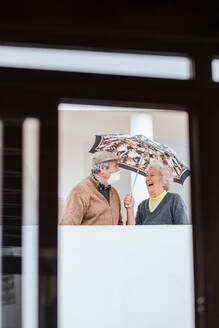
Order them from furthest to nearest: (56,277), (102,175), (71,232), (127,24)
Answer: (102,175), (71,232), (127,24), (56,277)

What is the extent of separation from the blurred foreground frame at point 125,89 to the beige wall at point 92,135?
0.26ft

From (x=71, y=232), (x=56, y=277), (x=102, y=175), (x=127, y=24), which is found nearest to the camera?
(x=56, y=277)

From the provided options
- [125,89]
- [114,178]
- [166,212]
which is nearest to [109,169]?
[114,178]

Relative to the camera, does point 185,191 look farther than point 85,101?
Yes

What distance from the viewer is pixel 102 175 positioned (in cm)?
262

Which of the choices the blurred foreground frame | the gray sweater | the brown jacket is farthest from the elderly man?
the blurred foreground frame

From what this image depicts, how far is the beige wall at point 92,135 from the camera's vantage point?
2227mm

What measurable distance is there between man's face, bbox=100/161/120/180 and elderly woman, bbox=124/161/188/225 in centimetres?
17

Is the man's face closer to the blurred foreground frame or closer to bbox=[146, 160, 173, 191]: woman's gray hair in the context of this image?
bbox=[146, 160, 173, 191]: woman's gray hair

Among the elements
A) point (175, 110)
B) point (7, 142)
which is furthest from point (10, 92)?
point (175, 110)

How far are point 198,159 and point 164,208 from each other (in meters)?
0.54

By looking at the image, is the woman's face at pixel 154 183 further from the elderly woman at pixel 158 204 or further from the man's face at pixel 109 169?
the man's face at pixel 109 169

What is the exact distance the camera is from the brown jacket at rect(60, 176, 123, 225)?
2477mm

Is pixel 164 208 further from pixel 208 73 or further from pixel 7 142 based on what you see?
pixel 7 142
